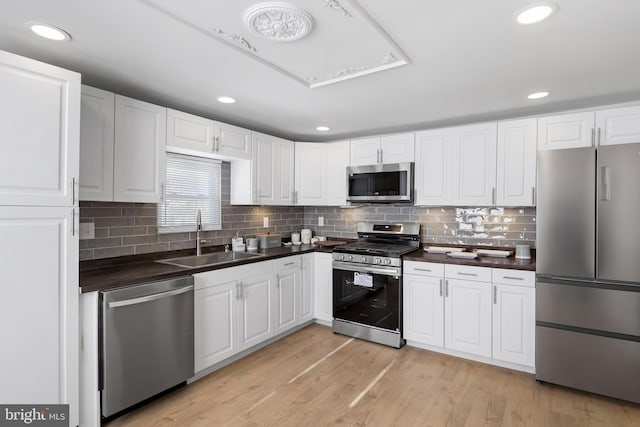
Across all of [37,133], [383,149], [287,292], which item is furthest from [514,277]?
[37,133]

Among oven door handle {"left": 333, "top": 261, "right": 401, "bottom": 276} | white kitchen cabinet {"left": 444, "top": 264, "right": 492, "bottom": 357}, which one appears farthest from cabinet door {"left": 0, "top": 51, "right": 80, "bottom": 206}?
white kitchen cabinet {"left": 444, "top": 264, "right": 492, "bottom": 357}

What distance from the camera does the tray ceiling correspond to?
63.2 inches

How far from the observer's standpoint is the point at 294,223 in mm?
4699

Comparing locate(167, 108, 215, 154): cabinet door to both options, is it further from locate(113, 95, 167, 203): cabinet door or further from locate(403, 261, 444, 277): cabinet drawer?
locate(403, 261, 444, 277): cabinet drawer

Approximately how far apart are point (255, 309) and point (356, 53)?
2.31 metres

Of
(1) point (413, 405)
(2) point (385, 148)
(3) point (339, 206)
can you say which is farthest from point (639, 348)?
(3) point (339, 206)

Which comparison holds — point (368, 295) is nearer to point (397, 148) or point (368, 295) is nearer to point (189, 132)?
point (397, 148)

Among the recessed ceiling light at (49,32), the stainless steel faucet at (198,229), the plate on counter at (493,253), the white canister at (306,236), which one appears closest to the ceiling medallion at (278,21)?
the recessed ceiling light at (49,32)

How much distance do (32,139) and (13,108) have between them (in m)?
0.16

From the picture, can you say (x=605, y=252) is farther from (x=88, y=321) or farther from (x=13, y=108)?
(x=13, y=108)

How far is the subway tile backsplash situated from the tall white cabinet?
0.75 m

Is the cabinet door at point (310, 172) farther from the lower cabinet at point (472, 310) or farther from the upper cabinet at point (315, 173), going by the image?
the lower cabinet at point (472, 310)

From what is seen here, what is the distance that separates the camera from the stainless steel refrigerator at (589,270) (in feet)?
7.70

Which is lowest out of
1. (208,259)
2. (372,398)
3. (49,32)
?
(372,398)
